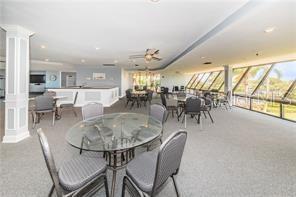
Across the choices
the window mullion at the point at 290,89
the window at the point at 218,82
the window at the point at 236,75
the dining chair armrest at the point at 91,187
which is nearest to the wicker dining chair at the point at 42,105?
the dining chair armrest at the point at 91,187

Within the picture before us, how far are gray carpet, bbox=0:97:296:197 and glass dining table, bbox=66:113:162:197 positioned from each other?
0.97 ft

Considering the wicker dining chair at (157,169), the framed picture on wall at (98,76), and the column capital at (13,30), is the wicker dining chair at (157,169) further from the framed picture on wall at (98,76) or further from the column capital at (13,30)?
the framed picture on wall at (98,76)

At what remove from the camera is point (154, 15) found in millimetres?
2945

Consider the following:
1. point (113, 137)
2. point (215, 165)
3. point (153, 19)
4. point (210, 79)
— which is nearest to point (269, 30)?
point (153, 19)

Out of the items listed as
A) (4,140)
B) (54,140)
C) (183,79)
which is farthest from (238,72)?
(4,140)

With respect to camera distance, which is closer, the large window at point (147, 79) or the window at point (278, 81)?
the window at point (278, 81)

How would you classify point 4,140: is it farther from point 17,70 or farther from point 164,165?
point 164,165

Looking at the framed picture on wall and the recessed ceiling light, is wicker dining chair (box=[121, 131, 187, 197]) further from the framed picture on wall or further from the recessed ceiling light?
the framed picture on wall

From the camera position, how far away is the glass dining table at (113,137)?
6.05 ft

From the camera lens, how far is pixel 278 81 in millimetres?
6766

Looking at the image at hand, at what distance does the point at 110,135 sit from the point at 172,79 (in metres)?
15.8

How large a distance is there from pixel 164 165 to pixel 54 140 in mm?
3079

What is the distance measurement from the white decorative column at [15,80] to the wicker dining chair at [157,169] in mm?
3189

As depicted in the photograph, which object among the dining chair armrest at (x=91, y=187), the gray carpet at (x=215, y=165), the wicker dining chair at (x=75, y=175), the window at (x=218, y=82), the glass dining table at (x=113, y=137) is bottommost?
the gray carpet at (x=215, y=165)
